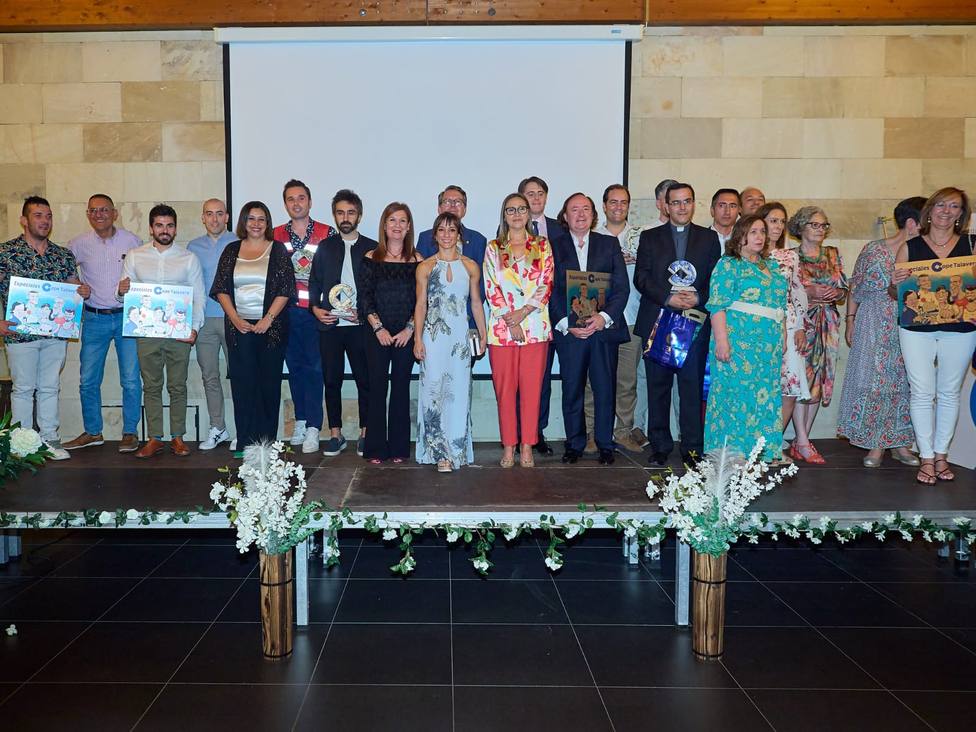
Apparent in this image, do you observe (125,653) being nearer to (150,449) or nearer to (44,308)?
(150,449)

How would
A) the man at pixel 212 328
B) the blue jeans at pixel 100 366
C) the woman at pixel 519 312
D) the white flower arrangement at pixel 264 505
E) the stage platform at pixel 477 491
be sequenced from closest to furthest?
the white flower arrangement at pixel 264 505 → the stage platform at pixel 477 491 → the woman at pixel 519 312 → the blue jeans at pixel 100 366 → the man at pixel 212 328

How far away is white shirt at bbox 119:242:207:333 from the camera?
520 centimetres

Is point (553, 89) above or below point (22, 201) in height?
above

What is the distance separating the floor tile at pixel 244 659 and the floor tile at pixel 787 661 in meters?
1.70

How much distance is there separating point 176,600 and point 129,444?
5.66 ft

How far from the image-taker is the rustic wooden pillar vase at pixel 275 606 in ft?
10.6

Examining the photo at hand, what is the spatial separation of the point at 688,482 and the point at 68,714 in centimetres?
245

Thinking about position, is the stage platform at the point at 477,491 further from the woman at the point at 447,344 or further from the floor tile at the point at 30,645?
the floor tile at the point at 30,645

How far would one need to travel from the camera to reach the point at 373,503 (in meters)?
3.77

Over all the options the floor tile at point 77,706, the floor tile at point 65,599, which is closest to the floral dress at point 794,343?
the floor tile at point 77,706

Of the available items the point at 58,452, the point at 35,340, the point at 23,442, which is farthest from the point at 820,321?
the point at 35,340

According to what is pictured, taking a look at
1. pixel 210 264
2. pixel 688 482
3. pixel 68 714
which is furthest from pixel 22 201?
pixel 688 482

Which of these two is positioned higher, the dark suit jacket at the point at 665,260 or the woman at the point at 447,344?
the dark suit jacket at the point at 665,260

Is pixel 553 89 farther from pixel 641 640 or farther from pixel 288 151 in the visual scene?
pixel 641 640
